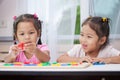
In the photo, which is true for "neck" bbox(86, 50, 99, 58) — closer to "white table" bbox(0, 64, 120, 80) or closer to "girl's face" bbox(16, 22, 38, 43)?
"girl's face" bbox(16, 22, 38, 43)

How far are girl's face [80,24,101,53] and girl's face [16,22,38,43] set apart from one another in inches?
10.3

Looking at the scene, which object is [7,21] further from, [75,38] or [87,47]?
[87,47]

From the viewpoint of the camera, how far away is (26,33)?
3.78ft

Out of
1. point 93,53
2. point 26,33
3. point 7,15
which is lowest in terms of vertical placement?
point 93,53

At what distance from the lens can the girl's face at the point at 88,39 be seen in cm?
120

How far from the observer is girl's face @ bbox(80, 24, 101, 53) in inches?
47.2

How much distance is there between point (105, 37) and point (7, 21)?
94 centimetres

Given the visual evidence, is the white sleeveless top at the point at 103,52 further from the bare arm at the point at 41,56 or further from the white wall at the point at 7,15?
the white wall at the point at 7,15

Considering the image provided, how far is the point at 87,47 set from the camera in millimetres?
1215

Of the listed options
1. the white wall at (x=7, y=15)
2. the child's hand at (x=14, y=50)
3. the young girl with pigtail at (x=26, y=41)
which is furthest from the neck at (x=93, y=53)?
the white wall at (x=7, y=15)

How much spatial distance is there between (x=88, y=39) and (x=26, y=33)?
339 mm

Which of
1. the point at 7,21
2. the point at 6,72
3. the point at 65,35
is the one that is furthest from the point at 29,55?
the point at 7,21

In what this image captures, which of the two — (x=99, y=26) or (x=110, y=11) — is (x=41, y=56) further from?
(x=110, y=11)

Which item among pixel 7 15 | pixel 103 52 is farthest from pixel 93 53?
pixel 7 15
